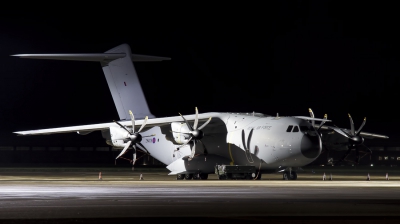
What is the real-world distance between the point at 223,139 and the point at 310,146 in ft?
17.9

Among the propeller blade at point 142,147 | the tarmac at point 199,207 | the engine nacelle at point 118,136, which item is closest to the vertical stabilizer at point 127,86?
the propeller blade at point 142,147

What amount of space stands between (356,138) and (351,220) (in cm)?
2553

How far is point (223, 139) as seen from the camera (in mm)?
41062

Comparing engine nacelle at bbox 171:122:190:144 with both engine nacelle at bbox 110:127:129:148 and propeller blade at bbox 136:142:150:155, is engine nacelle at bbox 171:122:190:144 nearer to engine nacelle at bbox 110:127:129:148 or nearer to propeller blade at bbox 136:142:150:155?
engine nacelle at bbox 110:127:129:148

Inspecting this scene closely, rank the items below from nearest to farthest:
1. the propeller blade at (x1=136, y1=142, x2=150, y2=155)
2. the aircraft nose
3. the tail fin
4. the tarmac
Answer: the tarmac → the aircraft nose → the propeller blade at (x1=136, y1=142, x2=150, y2=155) → the tail fin

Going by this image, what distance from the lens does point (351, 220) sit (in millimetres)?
16125

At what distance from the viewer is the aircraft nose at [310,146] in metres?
37.8

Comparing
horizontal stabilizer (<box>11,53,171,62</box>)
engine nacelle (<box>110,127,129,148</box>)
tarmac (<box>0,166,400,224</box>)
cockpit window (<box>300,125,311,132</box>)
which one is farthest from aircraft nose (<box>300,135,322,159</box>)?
horizontal stabilizer (<box>11,53,171,62</box>)

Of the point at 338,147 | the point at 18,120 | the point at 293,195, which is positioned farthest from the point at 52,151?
the point at 293,195

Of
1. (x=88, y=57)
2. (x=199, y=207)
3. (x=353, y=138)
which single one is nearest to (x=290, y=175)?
(x=353, y=138)

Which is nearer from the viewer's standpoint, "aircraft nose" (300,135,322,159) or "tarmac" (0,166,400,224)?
"tarmac" (0,166,400,224)

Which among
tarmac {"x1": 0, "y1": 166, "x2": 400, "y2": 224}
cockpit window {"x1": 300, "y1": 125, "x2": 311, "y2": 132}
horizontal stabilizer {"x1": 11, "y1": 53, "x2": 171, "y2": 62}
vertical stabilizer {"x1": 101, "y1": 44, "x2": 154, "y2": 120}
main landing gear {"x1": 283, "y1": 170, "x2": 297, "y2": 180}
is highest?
horizontal stabilizer {"x1": 11, "y1": 53, "x2": 171, "y2": 62}

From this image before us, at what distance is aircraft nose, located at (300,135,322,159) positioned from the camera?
124 ft

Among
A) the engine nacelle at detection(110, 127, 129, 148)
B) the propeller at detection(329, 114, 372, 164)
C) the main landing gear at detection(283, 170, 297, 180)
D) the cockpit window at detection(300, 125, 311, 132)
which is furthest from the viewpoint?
the propeller at detection(329, 114, 372, 164)
